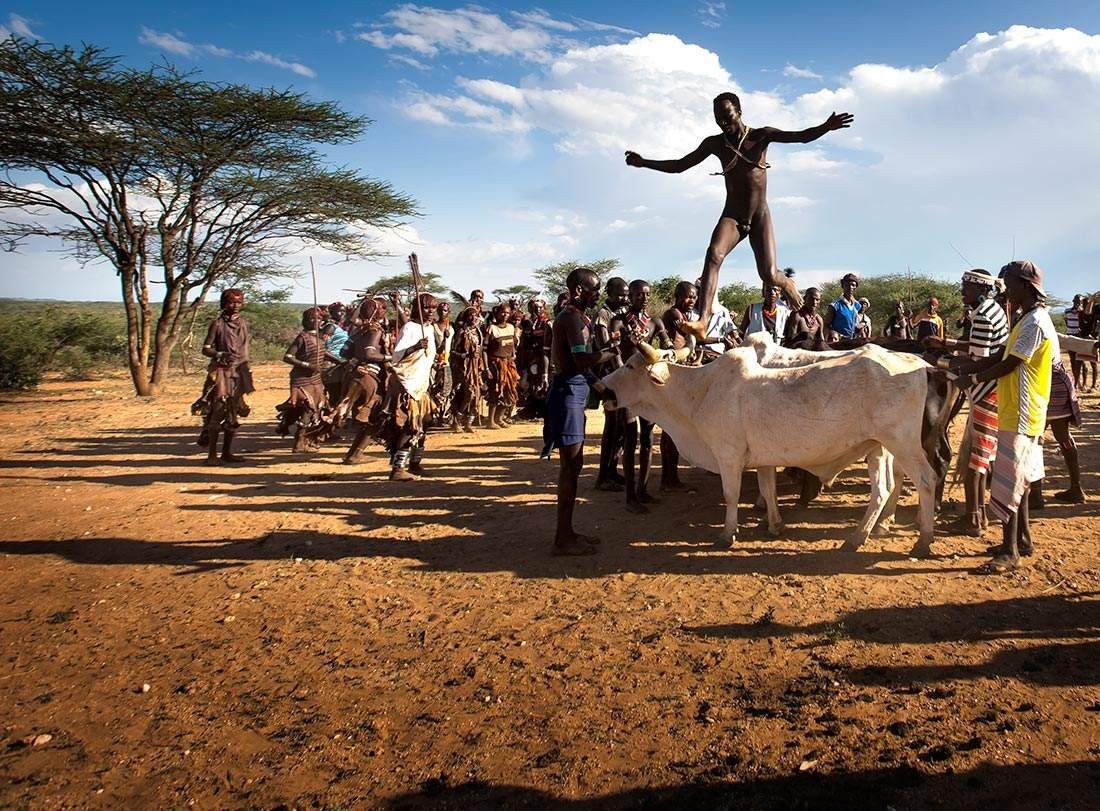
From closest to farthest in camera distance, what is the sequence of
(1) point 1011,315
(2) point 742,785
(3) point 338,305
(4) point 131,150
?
1. (2) point 742,785
2. (1) point 1011,315
3. (3) point 338,305
4. (4) point 131,150

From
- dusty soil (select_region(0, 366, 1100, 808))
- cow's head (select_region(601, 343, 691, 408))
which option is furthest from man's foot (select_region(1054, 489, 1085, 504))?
cow's head (select_region(601, 343, 691, 408))

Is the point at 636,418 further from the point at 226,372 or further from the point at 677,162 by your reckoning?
the point at 226,372

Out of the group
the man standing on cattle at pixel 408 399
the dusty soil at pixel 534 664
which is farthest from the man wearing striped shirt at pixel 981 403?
the man standing on cattle at pixel 408 399

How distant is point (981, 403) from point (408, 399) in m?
5.95

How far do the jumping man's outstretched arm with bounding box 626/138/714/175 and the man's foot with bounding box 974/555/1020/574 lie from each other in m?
4.26

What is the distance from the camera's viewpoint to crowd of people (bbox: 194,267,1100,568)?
4.79 meters

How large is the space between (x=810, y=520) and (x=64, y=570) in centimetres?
632

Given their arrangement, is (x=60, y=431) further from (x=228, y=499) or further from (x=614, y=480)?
(x=614, y=480)

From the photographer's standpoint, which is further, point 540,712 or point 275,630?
point 275,630

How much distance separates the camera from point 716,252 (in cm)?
657

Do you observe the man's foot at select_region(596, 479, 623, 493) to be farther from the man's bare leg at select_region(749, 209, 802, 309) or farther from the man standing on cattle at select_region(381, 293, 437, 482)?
the man's bare leg at select_region(749, 209, 802, 309)

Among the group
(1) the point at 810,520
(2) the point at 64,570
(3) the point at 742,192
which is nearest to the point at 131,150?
(2) the point at 64,570

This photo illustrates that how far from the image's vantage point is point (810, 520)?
20.3 ft

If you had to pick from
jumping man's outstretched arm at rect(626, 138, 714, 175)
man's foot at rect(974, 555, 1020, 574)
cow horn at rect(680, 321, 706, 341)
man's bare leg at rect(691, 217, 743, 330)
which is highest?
jumping man's outstretched arm at rect(626, 138, 714, 175)
